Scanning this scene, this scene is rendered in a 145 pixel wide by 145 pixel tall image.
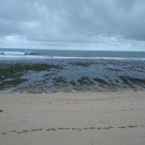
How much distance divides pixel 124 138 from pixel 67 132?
1569 mm

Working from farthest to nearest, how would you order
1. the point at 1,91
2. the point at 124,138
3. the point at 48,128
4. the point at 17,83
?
the point at 17,83 → the point at 1,91 → the point at 48,128 → the point at 124,138

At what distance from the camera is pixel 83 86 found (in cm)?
1733

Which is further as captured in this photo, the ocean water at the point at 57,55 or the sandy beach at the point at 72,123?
the ocean water at the point at 57,55

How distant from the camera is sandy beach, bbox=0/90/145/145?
21.3 feet

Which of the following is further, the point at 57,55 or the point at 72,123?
the point at 57,55

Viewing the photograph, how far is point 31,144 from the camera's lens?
6172 mm

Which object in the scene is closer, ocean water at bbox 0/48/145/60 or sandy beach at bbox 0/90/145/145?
sandy beach at bbox 0/90/145/145

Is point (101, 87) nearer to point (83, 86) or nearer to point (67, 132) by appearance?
point (83, 86)

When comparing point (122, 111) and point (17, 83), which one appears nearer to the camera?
point (122, 111)

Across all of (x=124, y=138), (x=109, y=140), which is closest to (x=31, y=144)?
(x=109, y=140)

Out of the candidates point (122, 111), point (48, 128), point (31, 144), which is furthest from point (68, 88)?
point (31, 144)

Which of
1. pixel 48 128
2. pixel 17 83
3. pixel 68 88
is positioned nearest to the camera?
pixel 48 128

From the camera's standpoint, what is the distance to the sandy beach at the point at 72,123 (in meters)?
6.49

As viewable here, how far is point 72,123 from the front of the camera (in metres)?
7.88
